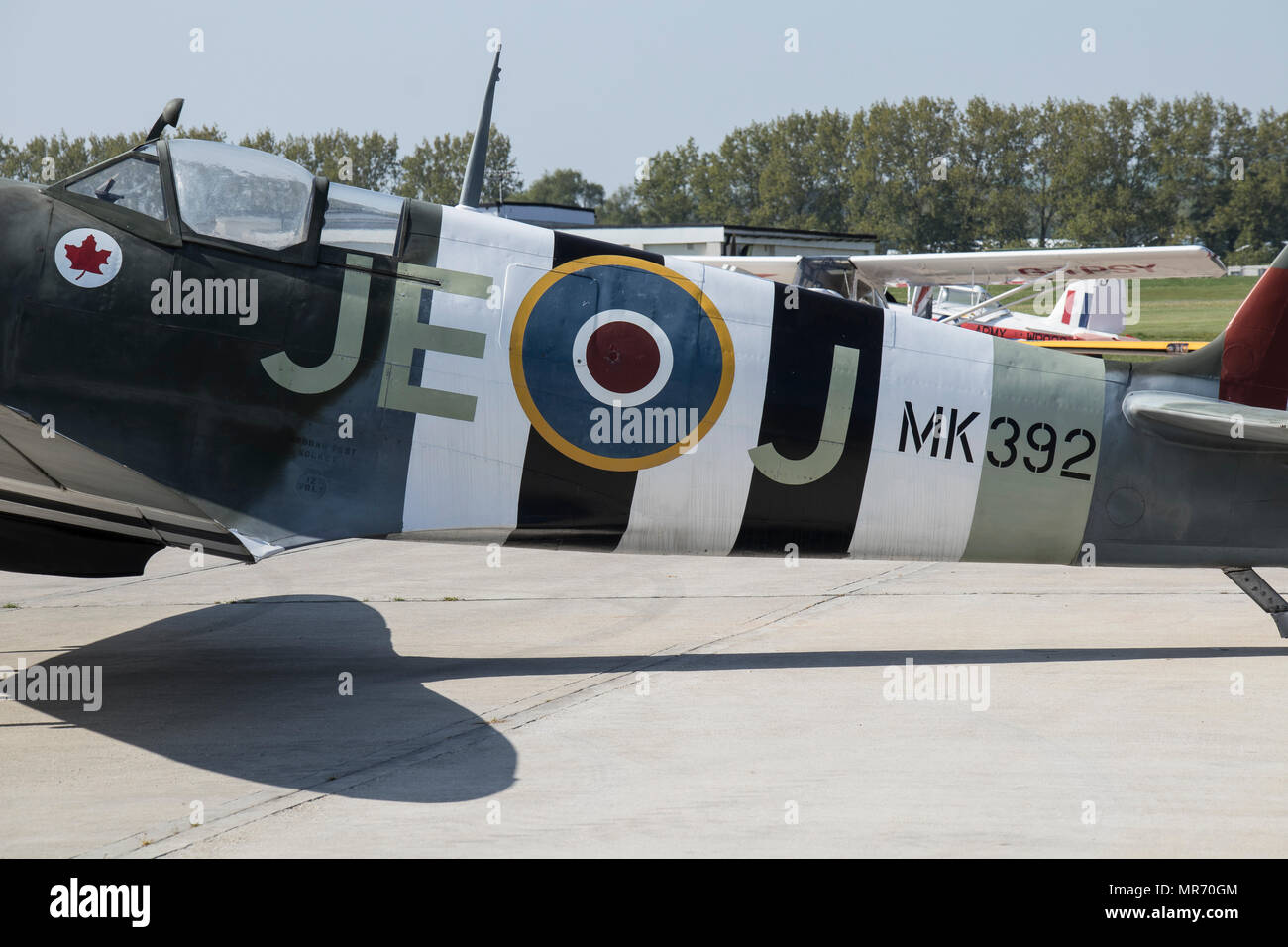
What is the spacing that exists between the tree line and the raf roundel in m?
88.3

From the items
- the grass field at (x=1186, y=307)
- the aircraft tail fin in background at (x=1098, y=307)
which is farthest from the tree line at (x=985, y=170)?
the aircraft tail fin in background at (x=1098, y=307)

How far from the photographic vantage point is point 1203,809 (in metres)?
4.63

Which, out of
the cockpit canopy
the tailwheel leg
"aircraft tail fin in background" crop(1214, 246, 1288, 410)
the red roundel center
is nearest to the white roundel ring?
the red roundel center

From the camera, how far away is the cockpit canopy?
6203 mm

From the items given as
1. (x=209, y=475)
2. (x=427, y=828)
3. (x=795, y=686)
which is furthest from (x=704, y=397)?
(x=427, y=828)

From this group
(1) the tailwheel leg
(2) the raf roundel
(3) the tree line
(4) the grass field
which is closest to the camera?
(2) the raf roundel

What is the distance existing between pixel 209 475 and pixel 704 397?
9.15 feet

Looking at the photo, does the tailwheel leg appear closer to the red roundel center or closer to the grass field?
the red roundel center

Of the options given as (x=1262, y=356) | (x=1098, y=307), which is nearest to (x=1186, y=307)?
(x=1098, y=307)

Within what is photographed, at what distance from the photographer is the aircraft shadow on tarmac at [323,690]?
5.09 m

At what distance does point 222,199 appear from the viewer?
20.6 ft

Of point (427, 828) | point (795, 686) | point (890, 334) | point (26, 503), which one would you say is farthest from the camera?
point (890, 334)

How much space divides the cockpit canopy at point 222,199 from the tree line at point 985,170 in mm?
87664
